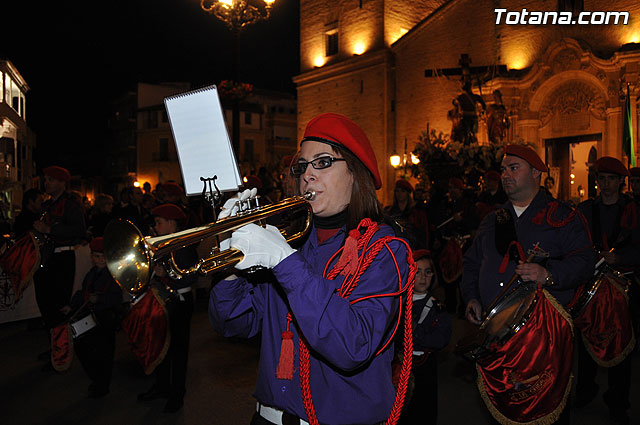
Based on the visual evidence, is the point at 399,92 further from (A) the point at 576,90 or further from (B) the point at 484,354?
(B) the point at 484,354

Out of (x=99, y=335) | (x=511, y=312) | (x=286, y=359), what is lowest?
(x=99, y=335)

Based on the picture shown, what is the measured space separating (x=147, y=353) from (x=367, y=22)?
2203 centimetres

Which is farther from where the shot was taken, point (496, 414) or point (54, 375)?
point (54, 375)

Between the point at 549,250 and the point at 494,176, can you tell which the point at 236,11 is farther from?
the point at 549,250

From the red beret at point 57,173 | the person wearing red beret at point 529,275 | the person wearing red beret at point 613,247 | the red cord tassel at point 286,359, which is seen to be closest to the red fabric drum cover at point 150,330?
the red beret at point 57,173

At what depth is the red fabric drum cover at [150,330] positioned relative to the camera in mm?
5008

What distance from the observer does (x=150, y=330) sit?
5012mm

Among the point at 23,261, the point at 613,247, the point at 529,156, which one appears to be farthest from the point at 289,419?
the point at 23,261

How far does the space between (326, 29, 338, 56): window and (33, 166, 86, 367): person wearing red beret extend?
21.3 meters

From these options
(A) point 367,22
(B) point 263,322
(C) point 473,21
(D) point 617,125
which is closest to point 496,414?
(B) point 263,322

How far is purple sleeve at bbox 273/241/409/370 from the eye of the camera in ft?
4.96

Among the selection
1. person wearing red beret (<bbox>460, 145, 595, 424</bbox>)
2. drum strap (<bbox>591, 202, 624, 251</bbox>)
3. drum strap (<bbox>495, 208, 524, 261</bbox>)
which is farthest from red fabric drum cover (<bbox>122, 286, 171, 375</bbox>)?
drum strap (<bbox>591, 202, 624, 251</bbox>)

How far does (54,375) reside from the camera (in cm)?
603

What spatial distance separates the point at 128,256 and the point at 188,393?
413 cm
